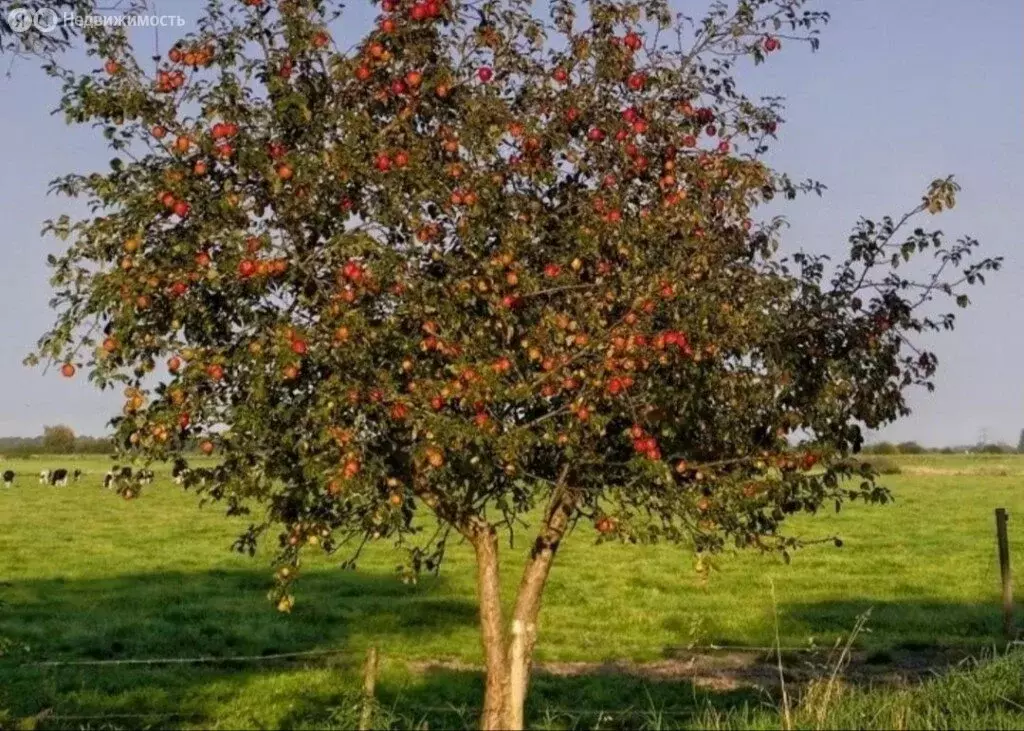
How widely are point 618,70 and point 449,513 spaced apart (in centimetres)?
422

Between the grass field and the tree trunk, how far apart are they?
975mm

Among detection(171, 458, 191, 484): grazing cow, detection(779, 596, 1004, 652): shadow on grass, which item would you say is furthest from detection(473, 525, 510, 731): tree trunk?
detection(779, 596, 1004, 652): shadow on grass

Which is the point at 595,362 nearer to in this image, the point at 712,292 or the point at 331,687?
the point at 712,292

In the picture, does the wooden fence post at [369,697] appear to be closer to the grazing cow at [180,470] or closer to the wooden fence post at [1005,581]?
the grazing cow at [180,470]

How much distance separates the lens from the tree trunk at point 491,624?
498 inches

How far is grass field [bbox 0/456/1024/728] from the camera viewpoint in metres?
17.3

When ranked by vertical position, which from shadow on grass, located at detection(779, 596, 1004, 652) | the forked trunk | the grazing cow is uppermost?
the grazing cow

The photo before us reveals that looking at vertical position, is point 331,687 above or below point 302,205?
below

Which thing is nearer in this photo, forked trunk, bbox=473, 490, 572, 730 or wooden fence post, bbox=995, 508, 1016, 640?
forked trunk, bbox=473, 490, 572, 730

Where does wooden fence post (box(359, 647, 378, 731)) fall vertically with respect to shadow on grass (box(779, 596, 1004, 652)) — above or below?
above

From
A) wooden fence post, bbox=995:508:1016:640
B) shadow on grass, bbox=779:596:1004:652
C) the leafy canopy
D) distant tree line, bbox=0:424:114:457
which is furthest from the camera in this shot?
distant tree line, bbox=0:424:114:457

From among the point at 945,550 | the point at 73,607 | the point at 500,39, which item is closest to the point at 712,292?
the point at 500,39

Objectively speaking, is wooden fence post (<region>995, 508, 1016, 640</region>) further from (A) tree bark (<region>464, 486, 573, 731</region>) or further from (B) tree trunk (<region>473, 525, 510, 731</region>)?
(B) tree trunk (<region>473, 525, 510, 731</region>)

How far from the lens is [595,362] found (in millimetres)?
10586
